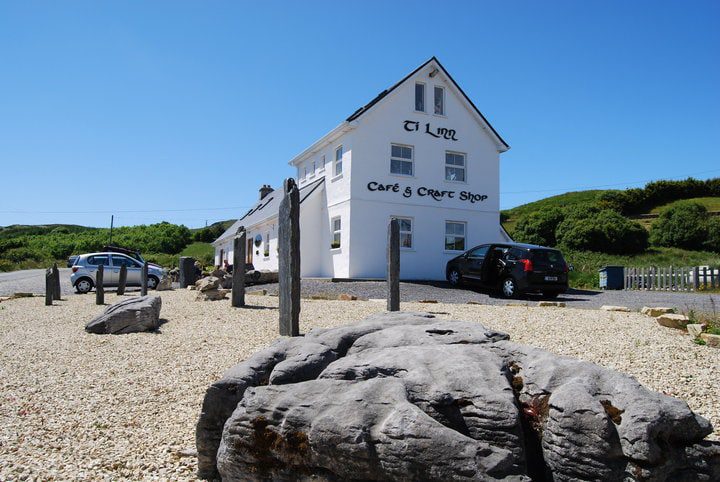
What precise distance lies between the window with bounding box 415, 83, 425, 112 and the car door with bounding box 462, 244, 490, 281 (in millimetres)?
8049

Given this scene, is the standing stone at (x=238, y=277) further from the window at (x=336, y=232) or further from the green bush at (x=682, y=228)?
the green bush at (x=682, y=228)

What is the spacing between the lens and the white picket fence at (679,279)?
20516 millimetres

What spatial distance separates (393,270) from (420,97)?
48.3 ft

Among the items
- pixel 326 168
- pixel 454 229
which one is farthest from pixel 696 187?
pixel 326 168

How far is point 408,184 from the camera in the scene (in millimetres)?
23484

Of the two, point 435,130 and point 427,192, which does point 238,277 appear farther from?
point 435,130

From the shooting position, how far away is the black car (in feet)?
53.4

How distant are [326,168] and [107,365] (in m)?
18.6

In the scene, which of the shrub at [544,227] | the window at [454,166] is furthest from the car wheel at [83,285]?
the shrub at [544,227]

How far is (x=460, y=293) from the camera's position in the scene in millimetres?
17891

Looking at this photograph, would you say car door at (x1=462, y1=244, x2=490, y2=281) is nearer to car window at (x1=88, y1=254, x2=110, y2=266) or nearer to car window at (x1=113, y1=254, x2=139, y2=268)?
Result: car window at (x1=113, y1=254, x2=139, y2=268)

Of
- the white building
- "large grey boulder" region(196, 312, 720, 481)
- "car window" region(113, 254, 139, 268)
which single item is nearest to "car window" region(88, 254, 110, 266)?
"car window" region(113, 254, 139, 268)

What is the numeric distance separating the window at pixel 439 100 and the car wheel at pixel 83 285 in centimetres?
1753

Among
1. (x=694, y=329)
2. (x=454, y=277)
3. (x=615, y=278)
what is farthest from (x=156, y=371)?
(x=615, y=278)
